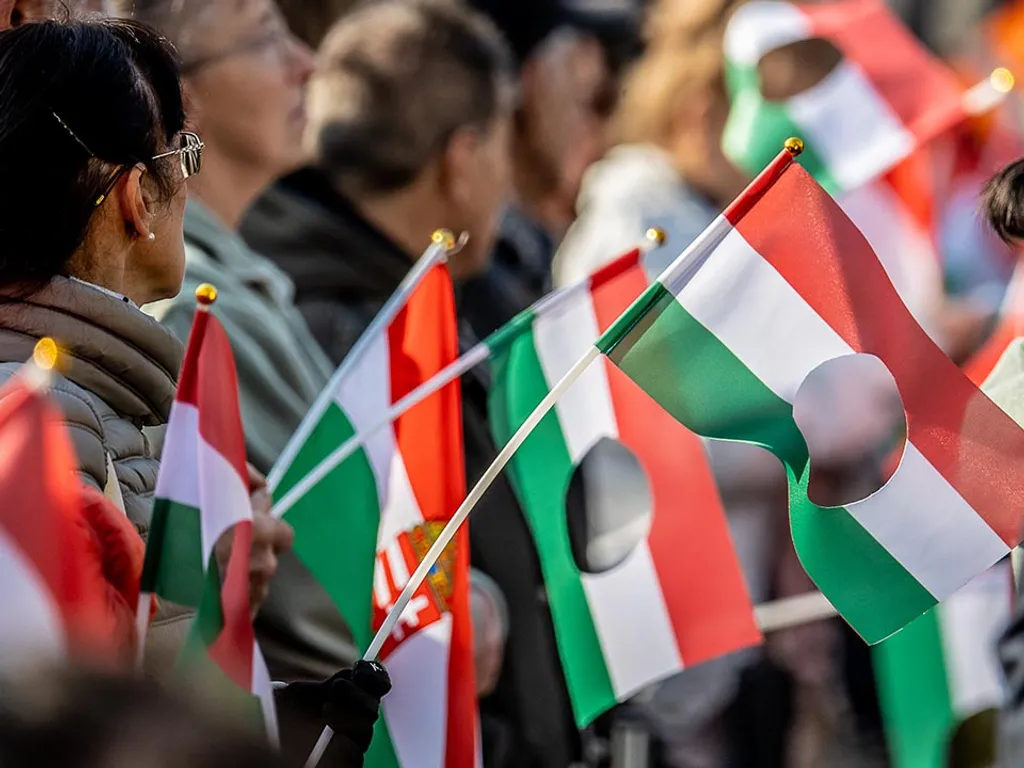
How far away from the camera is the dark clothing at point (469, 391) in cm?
440

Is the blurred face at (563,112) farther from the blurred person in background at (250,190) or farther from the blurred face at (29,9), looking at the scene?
the blurred face at (29,9)

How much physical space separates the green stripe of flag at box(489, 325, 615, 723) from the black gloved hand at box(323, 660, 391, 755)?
0.99m

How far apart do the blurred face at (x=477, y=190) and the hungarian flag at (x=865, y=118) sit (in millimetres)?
808

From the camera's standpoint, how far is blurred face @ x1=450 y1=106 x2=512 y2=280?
4695 millimetres

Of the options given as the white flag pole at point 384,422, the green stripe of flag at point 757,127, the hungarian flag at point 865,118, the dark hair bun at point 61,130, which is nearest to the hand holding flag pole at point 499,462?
the white flag pole at point 384,422

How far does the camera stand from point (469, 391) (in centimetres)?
448

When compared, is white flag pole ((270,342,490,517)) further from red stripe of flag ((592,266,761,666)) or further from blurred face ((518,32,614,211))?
blurred face ((518,32,614,211))

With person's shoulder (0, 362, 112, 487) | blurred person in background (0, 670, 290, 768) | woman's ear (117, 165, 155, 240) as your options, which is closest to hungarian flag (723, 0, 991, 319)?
woman's ear (117, 165, 155, 240)

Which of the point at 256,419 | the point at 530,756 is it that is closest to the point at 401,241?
the point at 256,419

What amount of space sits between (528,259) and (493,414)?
6.71 feet

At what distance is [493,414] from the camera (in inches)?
152

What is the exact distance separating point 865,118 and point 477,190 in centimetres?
109

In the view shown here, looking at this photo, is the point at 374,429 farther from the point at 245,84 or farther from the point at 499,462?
the point at 245,84

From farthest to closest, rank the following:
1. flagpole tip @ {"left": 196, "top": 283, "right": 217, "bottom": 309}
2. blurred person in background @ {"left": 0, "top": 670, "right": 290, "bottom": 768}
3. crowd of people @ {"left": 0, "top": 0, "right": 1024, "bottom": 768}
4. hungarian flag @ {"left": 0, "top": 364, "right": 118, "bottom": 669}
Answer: flagpole tip @ {"left": 196, "top": 283, "right": 217, "bottom": 309}, crowd of people @ {"left": 0, "top": 0, "right": 1024, "bottom": 768}, hungarian flag @ {"left": 0, "top": 364, "right": 118, "bottom": 669}, blurred person in background @ {"left": 0, "top": 670, "right": 290, "bottom": 768}
